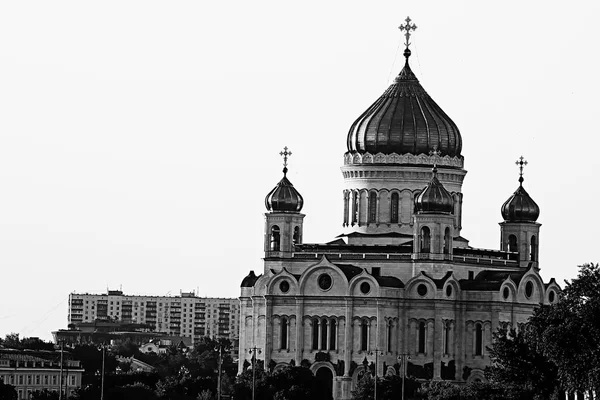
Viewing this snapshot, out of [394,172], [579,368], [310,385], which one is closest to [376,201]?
[394,172]

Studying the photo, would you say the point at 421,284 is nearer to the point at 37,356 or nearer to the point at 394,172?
the point at 394,172

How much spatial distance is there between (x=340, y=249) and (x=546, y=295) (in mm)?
12024

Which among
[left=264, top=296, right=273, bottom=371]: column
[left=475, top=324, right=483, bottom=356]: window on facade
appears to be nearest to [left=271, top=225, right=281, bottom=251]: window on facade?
[left=264, top=296, right=273, bottom=371]: column

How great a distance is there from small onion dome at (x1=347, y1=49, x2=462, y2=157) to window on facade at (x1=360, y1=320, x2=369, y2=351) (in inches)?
464

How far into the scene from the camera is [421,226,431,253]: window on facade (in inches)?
6737

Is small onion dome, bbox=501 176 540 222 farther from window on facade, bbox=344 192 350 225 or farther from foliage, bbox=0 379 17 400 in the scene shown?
foliage, bbox=0 379 17 400

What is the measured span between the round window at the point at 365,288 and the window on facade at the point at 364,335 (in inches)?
65.7

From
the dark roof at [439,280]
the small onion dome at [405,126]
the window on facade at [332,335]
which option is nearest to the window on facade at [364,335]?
the window on facade at [332,335]

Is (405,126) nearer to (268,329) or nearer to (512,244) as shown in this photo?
(512,244)

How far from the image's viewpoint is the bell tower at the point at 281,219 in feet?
572

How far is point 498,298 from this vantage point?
563 ft

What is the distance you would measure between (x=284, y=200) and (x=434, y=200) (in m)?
9.02

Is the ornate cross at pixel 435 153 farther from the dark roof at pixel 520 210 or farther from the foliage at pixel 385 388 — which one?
the foliage at pixel 385 388

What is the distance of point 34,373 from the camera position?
7293 inches
